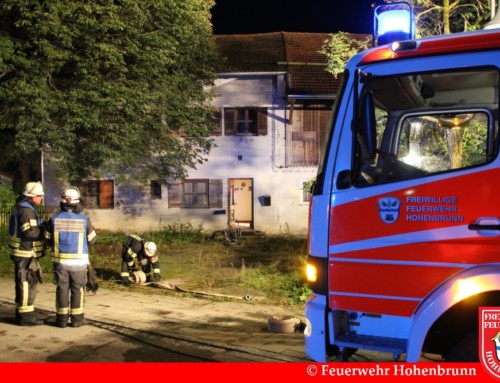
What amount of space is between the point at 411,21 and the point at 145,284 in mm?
7515

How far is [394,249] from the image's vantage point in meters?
3.32

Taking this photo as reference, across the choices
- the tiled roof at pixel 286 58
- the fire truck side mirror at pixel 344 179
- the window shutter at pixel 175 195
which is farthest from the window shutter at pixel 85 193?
the fire truck side mirror at pixel 344 179

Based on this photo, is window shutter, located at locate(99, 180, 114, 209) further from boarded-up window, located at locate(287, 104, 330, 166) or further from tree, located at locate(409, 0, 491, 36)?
tree, located at locate(409, 0, 491, 36)

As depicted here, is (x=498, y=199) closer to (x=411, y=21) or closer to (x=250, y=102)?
(x=411, y=21)

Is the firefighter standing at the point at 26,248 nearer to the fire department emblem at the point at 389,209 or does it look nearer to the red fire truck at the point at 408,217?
the red fire truck at the point at 408,217

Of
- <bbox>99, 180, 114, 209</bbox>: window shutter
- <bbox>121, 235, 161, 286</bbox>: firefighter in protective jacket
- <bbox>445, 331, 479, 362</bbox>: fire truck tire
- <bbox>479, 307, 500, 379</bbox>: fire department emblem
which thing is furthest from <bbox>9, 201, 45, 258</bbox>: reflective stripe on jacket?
<bbox>99, 180, 114, 209</bbox>: window shutter

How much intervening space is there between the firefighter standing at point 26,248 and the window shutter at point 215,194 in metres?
15.1

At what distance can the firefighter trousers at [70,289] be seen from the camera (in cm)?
631

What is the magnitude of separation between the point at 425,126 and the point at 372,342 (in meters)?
1.82

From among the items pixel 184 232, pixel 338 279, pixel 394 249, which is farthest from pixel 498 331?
pixel 184 232

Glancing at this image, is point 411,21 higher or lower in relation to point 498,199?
higher

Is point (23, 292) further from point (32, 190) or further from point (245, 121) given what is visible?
point (245, 121)

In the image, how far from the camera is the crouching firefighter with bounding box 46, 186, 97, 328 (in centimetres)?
632

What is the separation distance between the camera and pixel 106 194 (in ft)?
72.4
